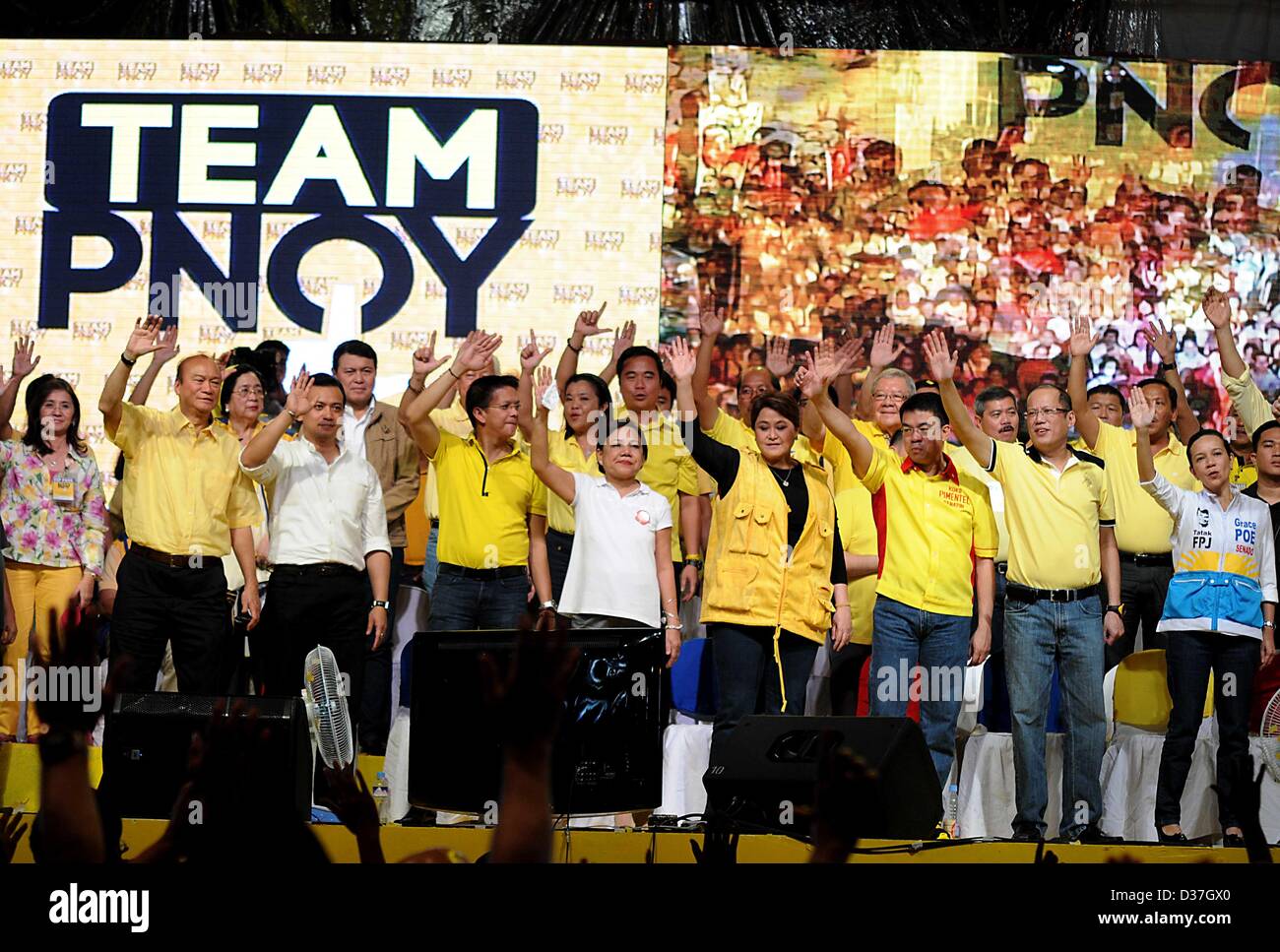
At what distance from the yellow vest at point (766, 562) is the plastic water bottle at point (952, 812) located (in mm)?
812

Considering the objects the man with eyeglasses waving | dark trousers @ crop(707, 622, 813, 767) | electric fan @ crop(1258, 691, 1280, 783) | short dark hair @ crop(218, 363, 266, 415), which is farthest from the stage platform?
short dark hair @ crop(218, 363, 266, 415)

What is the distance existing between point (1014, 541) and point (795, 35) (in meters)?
4.20

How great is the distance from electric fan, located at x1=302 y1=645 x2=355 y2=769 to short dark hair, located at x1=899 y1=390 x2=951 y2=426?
2370 mm

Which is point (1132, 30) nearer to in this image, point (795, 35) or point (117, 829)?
point (795, 35)

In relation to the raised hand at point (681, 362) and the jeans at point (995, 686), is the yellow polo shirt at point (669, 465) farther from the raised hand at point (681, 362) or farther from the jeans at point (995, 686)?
the jeans at point (995, 686)

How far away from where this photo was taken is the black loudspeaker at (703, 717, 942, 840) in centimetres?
416

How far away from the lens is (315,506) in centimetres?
587

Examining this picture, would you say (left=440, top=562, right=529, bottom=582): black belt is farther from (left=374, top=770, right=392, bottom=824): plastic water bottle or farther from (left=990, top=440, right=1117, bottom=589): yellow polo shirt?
(left=990, top=440, right=1117, bottom=589): yellow polo shirt

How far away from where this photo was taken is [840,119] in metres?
8.87

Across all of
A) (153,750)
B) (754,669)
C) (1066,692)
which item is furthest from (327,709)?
(1066,692)

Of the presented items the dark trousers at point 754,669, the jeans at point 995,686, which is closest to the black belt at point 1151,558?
the jeans at point 995,686

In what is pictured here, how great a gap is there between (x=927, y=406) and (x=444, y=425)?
2685mm

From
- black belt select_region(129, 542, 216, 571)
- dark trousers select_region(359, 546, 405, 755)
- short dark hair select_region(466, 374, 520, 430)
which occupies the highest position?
short dark hair select_region(466, 374, 520, 430)

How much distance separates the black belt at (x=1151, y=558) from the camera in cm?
666
